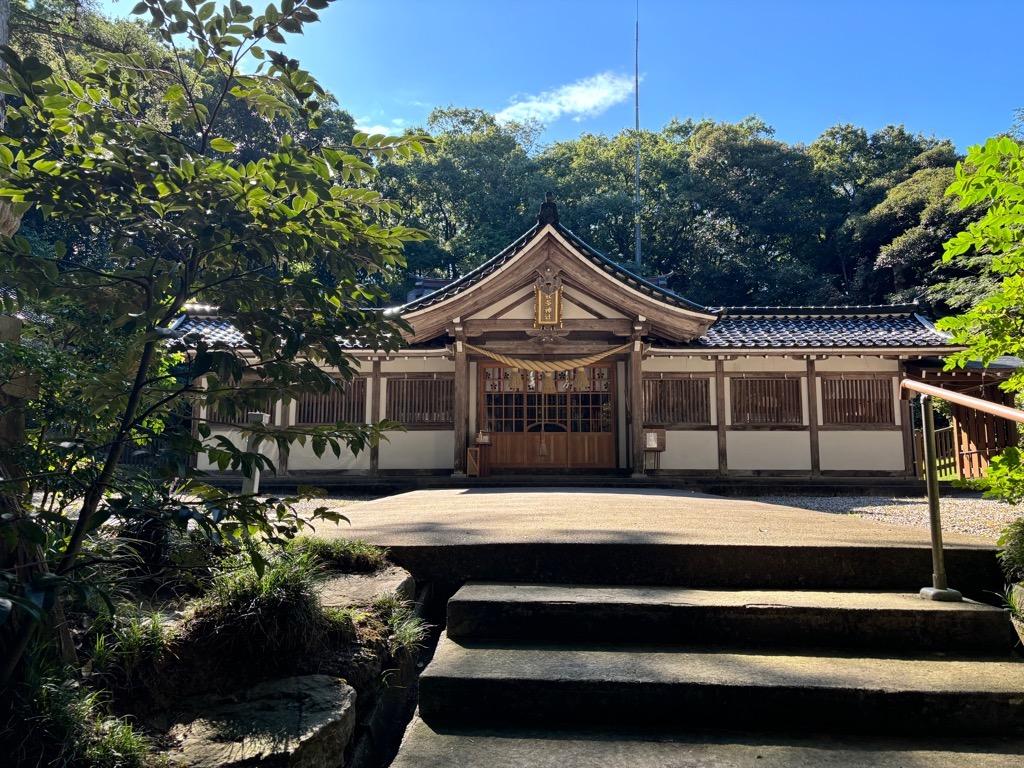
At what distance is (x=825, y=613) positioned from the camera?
2.64 metres

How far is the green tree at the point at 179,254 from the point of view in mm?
1747

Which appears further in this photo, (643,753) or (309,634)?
(309,634)

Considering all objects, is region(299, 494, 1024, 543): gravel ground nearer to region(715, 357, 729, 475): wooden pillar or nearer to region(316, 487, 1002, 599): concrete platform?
region(715, 357, 729, 475): wooden pillar

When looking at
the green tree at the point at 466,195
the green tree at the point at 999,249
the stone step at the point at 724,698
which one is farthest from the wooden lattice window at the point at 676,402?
the green tree at the point at 466,195

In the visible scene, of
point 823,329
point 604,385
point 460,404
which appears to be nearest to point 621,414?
point 604,385

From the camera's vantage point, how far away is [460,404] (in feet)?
34.2

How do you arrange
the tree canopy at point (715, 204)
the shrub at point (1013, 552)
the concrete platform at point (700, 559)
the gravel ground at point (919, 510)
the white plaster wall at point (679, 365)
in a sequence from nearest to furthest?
1. the shrub at point (1013, 552)
2. the concrete platform at point (700, 559)
3. the gravel ground at point (919, 510)
4. the white plaster wall at point (679, 365)
5. the tree canopy at point (715, 204)

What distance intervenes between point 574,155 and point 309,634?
31525 mm

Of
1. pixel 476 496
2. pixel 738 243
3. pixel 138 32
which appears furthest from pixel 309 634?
pixel 738 243

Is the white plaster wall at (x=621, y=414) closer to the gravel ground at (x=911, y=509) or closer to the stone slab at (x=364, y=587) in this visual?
the gravel ground at (x=911, y=509)

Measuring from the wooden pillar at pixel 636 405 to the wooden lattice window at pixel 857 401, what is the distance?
3.20 metres

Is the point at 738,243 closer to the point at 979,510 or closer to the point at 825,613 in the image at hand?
the point at 979,510

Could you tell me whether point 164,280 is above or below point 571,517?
above

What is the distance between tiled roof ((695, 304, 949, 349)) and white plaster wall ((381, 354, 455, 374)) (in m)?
4.37
